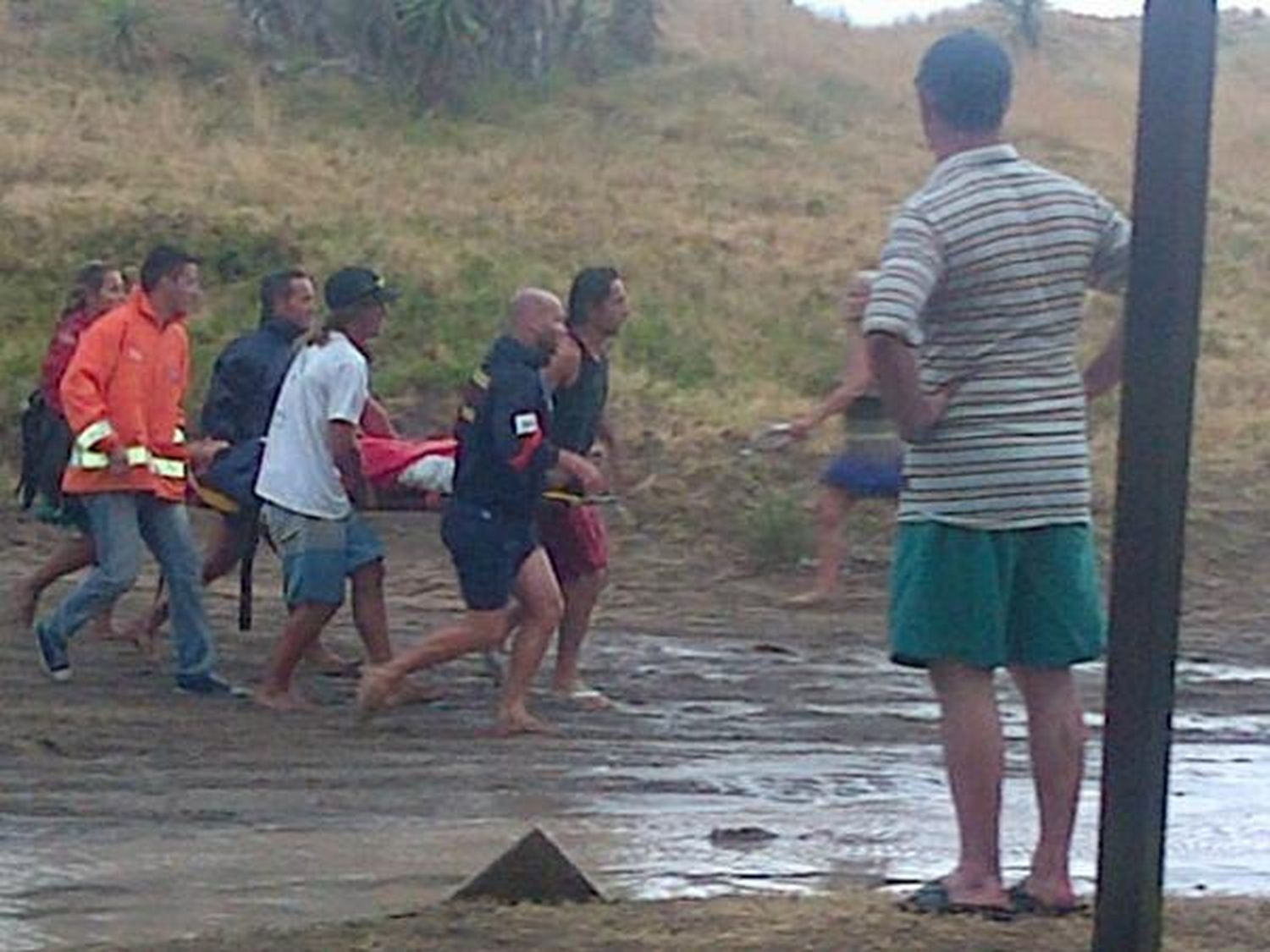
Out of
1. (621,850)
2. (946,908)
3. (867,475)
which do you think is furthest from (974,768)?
(867,475)

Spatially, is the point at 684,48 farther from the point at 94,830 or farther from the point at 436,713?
the point at 94,830

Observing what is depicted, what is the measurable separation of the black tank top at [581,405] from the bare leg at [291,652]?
1068mm

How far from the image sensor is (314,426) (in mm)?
10586

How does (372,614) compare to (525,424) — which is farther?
(372,614)

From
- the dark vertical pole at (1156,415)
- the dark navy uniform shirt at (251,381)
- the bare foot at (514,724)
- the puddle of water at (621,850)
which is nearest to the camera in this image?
the dark vertical pole at (1156,415)

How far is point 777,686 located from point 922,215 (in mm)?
5985

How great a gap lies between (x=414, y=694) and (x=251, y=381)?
1.55 meters

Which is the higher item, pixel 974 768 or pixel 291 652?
pixel 974 768

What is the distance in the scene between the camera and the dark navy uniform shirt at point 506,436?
9.87 m

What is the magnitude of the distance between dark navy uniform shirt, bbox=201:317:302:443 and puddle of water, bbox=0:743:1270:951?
2.67 meters

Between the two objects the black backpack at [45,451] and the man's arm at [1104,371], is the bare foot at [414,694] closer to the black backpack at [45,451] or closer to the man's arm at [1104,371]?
the black backpack at [45,451]

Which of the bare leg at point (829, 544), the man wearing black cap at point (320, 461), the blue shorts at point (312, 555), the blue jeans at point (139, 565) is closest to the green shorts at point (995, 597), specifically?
the man wearing black cap at point (320, 461)

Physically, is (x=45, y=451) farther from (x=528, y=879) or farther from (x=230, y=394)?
(x=528, y=879)

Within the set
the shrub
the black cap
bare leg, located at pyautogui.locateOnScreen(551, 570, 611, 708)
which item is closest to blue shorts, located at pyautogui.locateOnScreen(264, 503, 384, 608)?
the black cap
